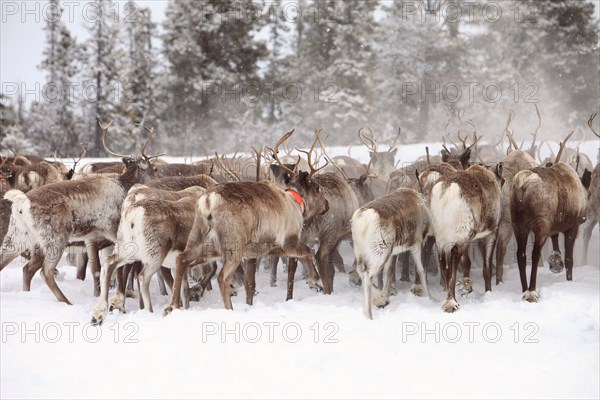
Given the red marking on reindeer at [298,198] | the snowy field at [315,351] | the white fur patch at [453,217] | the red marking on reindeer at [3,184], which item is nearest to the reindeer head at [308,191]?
the red marking on reindeer at [298,198]

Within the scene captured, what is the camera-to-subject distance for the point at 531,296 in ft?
24.3

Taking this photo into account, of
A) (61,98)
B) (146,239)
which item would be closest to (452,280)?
(146,239)

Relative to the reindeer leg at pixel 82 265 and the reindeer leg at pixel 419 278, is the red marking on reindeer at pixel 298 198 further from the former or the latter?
the reindeer leg at pixel 82 265

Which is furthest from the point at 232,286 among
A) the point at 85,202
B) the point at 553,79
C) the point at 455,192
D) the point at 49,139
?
the point at 49,139

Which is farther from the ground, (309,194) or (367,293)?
(309,194)

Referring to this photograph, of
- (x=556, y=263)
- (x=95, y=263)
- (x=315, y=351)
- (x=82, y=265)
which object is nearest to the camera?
(x=315, y=351)

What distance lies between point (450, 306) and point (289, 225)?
6.36 ft

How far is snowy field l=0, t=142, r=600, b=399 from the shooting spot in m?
5.61

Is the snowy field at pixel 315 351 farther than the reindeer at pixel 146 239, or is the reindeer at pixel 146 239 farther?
the reindeer at pixel 146 239

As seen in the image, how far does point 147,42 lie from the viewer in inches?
1480

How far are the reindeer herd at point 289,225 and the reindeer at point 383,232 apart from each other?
2cm

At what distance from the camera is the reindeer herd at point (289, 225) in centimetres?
710

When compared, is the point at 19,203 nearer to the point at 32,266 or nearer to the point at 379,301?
the point at 32,266

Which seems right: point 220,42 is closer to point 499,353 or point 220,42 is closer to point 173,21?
point 173,21
